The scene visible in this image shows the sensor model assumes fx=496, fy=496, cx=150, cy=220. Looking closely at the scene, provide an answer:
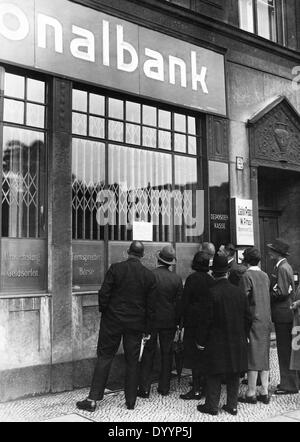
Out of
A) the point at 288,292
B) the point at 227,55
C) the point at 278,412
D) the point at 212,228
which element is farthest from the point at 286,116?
the point at 278,412

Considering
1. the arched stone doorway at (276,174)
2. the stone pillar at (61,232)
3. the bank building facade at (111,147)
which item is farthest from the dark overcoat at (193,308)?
the arched stone doorway at (276,174)

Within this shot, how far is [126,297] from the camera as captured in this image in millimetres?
5758

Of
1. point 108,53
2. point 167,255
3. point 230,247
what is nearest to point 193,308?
point 167,255

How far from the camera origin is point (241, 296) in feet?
18.8

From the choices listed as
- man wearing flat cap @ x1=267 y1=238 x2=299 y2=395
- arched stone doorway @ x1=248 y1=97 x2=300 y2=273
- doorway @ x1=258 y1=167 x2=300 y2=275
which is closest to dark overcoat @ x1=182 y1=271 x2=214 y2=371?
man wearing flat cap @ x1=267 y1=238 x2=299 y2=395

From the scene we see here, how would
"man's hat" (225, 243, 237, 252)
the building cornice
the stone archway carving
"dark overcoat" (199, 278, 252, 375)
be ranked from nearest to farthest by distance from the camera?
"dark overcoat" (199, 278, 252, 375)
the building cornice
"man's hat" (225, 243, 237, 252)
the stone archway carving

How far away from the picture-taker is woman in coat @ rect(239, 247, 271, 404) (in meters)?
6.08

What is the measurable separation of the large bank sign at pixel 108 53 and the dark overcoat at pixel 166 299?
9.77ft

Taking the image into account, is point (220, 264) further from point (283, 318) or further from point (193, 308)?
point (283, 318)

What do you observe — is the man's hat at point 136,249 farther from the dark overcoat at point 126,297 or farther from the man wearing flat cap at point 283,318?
the man wearing flat cap at point 283,318

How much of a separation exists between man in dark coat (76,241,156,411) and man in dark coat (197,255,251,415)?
2.51 feet

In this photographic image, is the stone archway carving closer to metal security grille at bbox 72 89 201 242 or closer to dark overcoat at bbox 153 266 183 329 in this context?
metal security grille at bbox 72 89 201 242

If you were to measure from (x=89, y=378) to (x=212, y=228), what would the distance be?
10.8 feet

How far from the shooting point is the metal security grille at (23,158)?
6488mm
